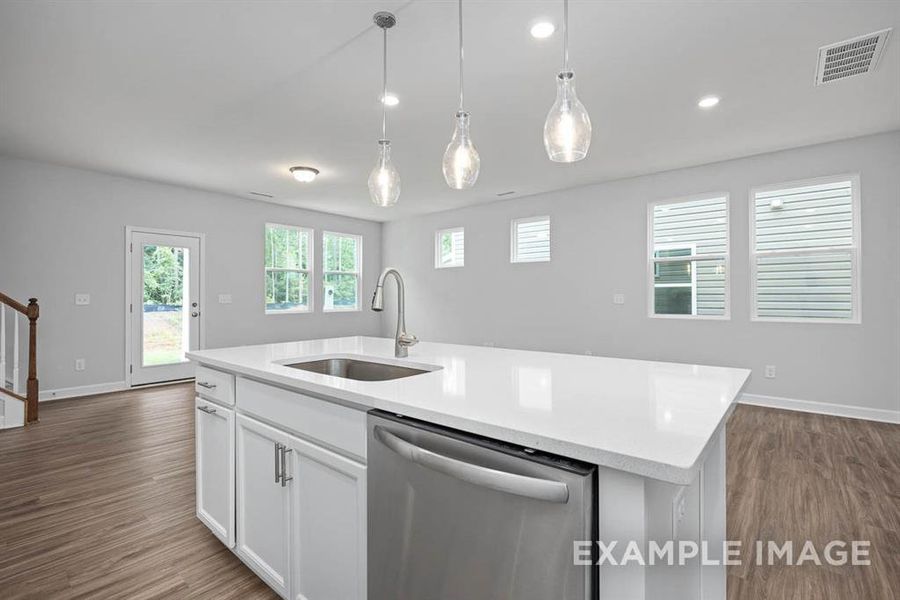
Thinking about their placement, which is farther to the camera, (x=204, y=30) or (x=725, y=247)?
(x=725, y=247)

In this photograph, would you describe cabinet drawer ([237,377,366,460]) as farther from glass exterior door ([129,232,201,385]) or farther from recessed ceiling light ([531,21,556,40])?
glass exterior door ([129,232,201,385])

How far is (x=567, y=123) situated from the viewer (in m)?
1.50

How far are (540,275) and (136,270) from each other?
515 cm

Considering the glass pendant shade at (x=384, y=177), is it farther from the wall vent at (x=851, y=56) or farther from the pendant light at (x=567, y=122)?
the wall vent at (x=851, y=56)

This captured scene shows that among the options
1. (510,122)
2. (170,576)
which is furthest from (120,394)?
(510,122)

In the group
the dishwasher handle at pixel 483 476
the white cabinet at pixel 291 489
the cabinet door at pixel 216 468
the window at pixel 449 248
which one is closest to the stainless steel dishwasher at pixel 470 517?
the dishwasher handle at pixel 483 476

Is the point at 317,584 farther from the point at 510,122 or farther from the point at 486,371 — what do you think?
the point at 510,122

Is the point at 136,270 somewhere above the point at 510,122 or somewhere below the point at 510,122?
below

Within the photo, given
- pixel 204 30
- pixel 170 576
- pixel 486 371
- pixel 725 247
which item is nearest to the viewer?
pixel 486 371

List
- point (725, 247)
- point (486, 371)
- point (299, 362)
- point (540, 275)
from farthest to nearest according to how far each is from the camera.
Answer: point (540, 275), point (725, 247), point (299, 362), point (486, 371)

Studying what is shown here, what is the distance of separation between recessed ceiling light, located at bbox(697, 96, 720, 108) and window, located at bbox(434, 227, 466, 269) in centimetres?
402

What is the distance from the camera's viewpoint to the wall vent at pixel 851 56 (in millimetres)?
2398

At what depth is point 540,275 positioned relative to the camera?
5957mm

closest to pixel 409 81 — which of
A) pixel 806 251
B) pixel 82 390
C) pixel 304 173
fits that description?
pixel 304 173
